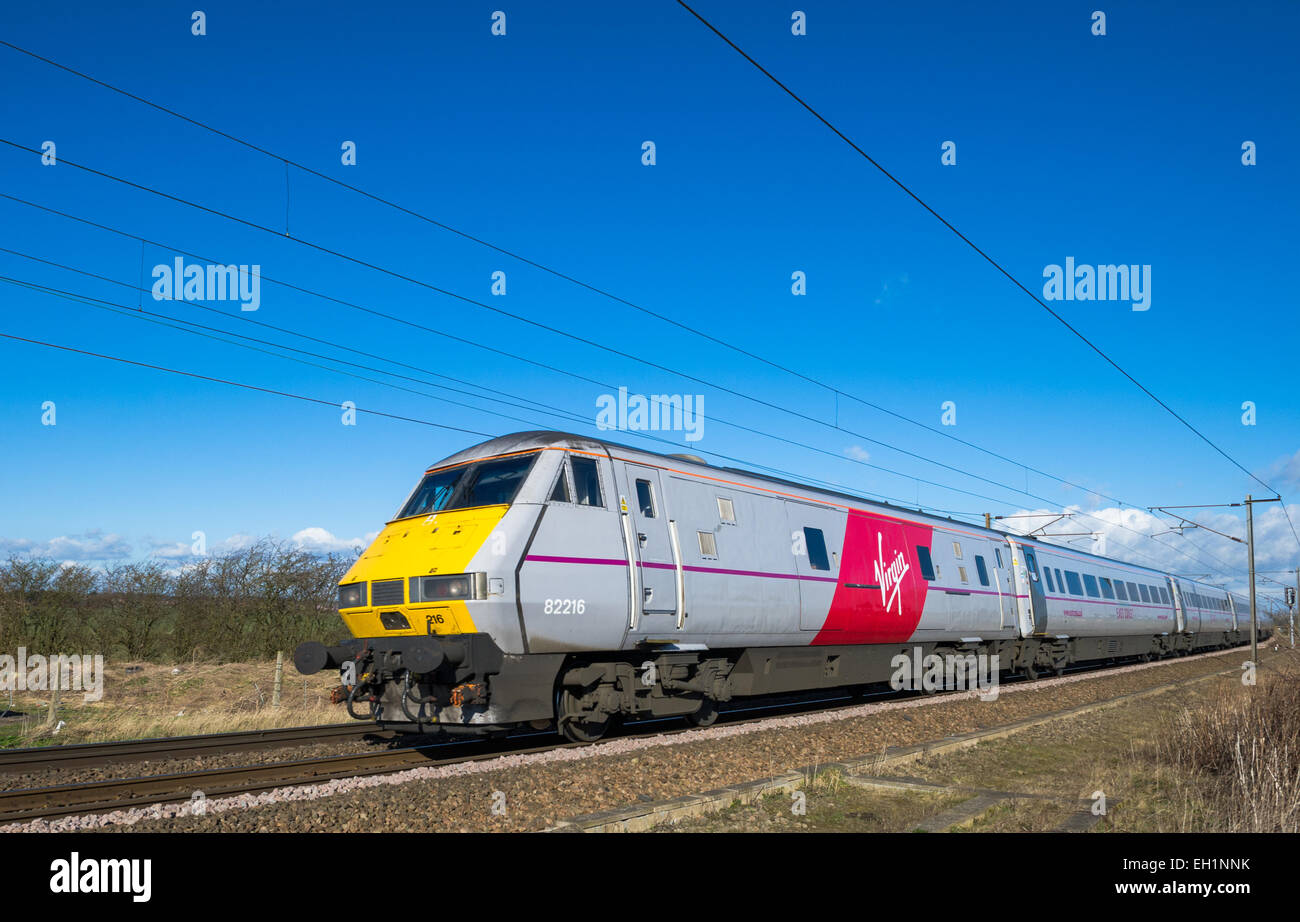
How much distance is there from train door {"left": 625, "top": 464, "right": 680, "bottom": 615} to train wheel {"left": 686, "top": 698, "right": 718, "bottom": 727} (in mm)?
2277

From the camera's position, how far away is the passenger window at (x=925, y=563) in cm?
1778

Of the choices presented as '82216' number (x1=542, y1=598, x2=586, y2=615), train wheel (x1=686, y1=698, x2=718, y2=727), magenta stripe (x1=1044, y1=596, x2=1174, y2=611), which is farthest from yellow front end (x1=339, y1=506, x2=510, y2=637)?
magenta stripe (x1=1044, y1=596, x2=1174, y2=611)

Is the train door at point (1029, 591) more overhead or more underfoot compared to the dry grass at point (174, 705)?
more overhead

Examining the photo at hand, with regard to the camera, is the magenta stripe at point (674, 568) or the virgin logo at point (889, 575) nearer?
the magenta stripe at point (674, 568)

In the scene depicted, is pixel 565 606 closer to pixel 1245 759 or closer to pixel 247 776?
pixel 247 776

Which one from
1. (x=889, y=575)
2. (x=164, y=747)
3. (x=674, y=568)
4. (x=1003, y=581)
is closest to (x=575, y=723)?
(x=674, y=568)

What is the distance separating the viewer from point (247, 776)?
31.0 feet

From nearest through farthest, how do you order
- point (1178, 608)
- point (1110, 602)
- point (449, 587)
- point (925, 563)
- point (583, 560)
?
point (449, 587) → point (583, 560) → point (925, 563) → point (1110, 602) → point (1178, 608)

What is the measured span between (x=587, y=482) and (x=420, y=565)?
2.16 m

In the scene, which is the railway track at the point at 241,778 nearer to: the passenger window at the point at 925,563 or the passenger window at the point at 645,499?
the passenger window at the point at 645,499

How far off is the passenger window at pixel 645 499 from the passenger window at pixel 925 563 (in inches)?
324

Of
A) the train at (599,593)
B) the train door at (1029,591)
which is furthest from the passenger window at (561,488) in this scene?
the train door at (1029,591)

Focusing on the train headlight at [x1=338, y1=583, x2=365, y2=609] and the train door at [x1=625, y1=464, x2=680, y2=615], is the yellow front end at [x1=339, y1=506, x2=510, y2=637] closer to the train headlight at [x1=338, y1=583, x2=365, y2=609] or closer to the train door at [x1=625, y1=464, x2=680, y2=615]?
the train headlight at [x1=338, y1=583, x2=365, y2=609]
